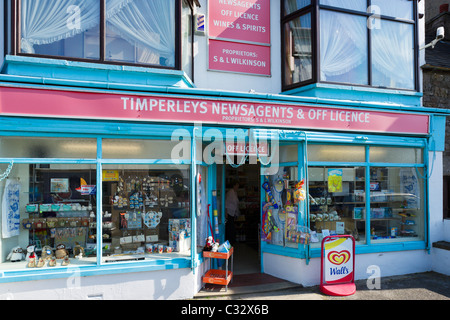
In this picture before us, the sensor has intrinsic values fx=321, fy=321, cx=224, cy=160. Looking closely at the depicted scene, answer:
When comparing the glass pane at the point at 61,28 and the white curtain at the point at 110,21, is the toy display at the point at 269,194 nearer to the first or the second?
the white curtain at the point at 110,21

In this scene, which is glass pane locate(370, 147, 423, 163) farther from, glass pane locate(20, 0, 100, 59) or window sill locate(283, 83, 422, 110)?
glass pane locate(20, 0, 100, 59)

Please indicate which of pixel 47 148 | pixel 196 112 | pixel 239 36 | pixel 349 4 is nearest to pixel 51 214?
pixel 47 148

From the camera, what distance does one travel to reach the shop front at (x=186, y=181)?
17.8 ft

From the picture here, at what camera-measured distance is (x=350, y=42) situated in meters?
7.29

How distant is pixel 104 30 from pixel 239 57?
2.81 meters

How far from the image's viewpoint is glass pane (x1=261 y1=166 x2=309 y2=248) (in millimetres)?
6680

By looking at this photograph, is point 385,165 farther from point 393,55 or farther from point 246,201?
point 246,201

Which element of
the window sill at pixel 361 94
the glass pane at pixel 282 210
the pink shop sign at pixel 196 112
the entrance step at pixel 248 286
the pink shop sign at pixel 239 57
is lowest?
the entrance step at pixel 248 286

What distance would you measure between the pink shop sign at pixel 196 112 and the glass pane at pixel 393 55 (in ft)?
3.07

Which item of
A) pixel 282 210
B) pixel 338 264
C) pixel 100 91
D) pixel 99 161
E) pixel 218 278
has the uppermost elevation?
pixel 100 91

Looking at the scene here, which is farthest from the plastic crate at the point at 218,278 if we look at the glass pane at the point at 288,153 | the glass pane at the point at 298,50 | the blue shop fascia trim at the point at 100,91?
the glass pane at the point at 298,50

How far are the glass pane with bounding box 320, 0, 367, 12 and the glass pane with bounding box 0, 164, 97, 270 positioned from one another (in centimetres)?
607

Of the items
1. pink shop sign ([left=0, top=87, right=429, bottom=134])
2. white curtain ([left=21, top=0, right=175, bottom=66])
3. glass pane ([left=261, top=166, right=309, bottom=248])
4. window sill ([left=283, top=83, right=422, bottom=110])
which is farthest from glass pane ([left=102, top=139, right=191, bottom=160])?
window sill ([left=283, top=83, right=422, bottom=110])

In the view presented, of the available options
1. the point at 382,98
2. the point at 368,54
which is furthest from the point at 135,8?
the point at 382,98
